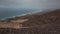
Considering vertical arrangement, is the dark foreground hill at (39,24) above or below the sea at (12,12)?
below

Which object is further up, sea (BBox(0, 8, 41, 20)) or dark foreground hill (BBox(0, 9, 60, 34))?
sea (BBox(0, 8, 41, 20))

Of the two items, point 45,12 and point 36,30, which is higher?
point 45,12

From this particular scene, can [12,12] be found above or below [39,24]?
above

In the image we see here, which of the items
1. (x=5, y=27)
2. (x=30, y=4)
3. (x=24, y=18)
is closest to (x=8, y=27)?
(x=5, y=27)

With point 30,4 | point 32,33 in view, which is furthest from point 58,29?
point 30,4

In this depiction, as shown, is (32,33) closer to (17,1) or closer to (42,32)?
(42,32)

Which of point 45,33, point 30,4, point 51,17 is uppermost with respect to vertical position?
point 30,4
